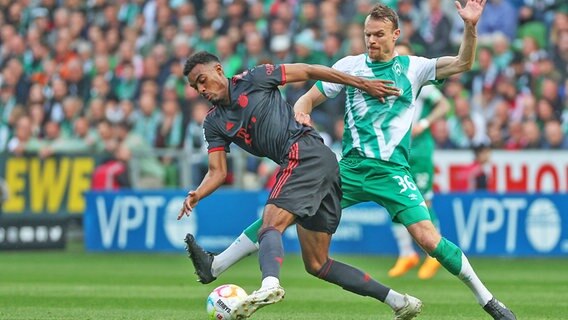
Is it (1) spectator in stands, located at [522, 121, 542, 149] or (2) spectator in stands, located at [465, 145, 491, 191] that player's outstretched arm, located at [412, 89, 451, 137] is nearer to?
(2) spectator in stands, located at [465, 145, 491, 191]

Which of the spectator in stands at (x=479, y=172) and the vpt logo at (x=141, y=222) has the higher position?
the spectator in stands at (x=479, y=172)

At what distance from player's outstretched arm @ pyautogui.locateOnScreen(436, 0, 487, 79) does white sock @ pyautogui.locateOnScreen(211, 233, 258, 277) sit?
194 cm

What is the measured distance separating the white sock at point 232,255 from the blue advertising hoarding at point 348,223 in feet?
26.7

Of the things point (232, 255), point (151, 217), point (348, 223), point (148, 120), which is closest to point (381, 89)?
point (232, 255)

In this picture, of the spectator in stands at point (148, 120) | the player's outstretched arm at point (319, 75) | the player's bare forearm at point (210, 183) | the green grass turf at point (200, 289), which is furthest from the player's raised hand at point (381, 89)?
the spectator in stands at point (148, 120)

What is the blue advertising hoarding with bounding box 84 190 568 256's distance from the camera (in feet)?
55.9

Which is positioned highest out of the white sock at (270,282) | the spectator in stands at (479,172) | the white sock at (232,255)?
the white sock at (270,282)

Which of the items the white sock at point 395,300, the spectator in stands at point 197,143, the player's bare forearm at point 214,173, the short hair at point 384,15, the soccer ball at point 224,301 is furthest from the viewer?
the spectator in stands at point 197,143

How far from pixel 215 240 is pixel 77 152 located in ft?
10.5

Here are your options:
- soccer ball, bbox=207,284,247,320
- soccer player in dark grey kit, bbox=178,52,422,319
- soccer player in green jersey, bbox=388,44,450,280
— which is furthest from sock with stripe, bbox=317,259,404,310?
soccer player in green jersey, bbox=388,44,450,280

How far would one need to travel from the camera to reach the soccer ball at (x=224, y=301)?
8.24 meters

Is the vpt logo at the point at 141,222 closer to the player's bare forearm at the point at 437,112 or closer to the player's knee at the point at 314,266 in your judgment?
the player's bare forearm at the point at 437,112

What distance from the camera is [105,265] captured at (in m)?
16.5

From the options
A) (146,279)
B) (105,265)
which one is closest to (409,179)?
(146,279)
